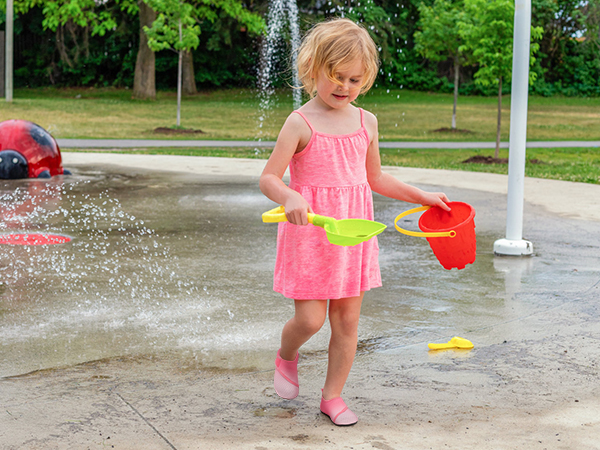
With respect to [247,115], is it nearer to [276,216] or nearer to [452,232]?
[452,232]

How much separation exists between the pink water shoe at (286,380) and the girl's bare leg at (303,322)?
68 millimetres

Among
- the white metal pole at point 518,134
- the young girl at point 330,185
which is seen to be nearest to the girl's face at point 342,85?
the young girl at point 330,185

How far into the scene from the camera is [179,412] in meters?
2.91

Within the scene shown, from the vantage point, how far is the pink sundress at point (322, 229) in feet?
9.22

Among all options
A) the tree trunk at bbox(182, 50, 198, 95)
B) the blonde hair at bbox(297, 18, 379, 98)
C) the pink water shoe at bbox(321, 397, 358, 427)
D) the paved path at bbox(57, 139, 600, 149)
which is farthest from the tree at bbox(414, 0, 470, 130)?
the pink water shoe at bbox(321, 397, 358, 427)

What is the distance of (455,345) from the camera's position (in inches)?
148

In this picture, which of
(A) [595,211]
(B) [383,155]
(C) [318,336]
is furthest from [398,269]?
(B) [383,155]

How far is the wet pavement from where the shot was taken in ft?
9.06

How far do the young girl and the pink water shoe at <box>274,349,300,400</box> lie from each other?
166 mm

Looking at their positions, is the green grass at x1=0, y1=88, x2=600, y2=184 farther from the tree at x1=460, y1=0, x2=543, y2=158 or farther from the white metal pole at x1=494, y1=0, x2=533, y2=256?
the white metal pole at x1=494, y1=0, x2=533, y2=256

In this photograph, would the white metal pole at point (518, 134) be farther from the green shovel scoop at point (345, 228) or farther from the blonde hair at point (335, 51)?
the green shovel scoop at point (345, 228)

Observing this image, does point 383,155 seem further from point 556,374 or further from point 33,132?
point 556,374

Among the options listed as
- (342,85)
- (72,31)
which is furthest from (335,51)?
(72,31)

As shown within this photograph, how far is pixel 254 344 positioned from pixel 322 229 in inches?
46.3
